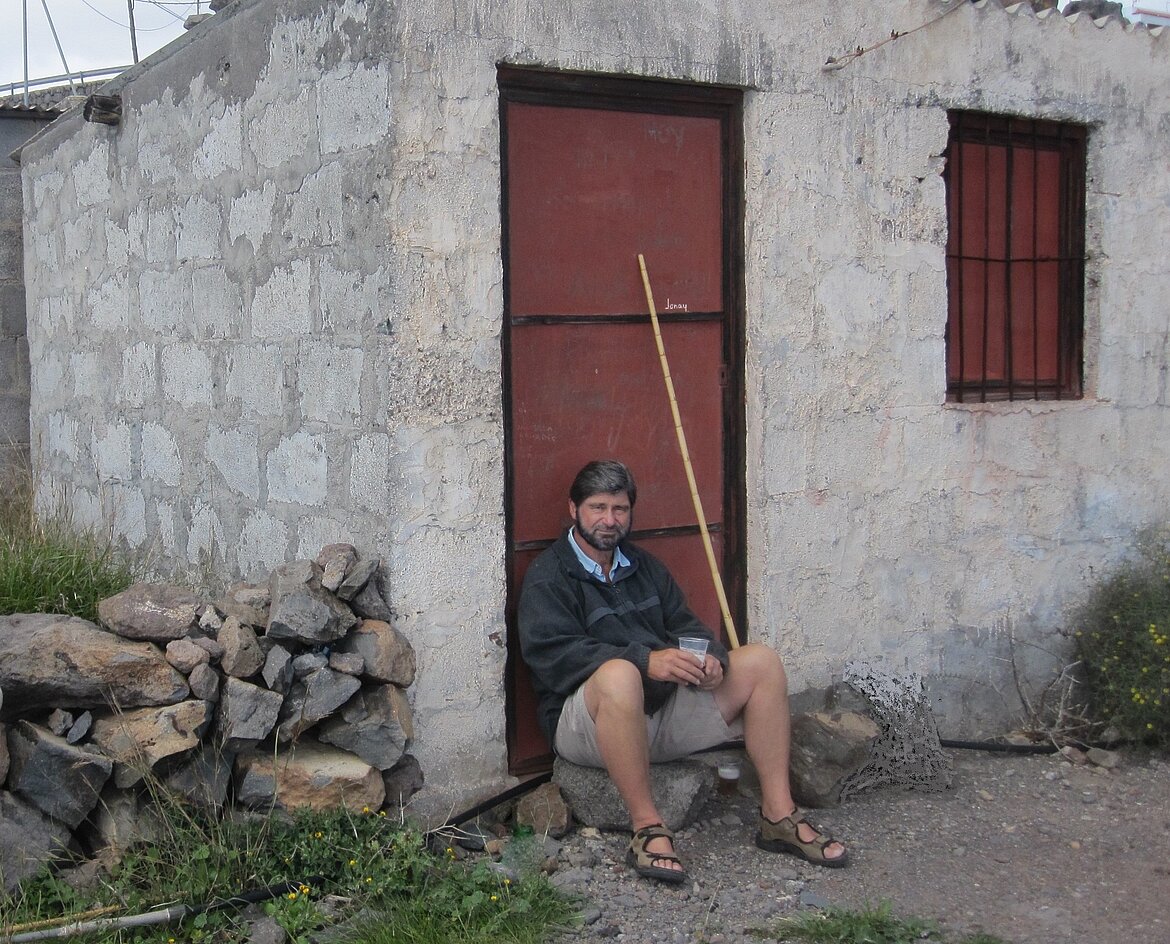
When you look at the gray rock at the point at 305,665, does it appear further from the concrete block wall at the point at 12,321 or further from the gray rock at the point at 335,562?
the concrete block wall at the point at 12,321

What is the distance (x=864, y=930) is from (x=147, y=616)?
226 centimetres

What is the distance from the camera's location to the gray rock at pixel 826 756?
4.64 metres

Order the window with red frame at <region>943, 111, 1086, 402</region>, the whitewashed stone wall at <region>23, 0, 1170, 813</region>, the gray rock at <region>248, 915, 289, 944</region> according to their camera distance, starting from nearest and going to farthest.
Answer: the gray rock at <region>248, 915, 289, 944</region> < the whitewashed stone wall at <region>23, 0, 1170, 813</region> < the window with red frame at <region>943, 111, 1086, 402</region>

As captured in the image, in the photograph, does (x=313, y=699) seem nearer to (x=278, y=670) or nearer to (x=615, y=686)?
(x=278, y=670)

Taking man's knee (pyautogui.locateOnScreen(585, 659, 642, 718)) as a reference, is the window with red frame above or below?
above

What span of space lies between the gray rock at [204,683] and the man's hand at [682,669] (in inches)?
51.0

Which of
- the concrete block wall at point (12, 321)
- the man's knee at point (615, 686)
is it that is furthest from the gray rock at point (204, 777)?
the concrete block wall at point (12, 321)

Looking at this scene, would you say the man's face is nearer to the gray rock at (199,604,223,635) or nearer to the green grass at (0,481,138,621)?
the gray rock at (199,604,223,635)

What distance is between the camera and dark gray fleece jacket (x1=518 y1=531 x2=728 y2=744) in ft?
13.6

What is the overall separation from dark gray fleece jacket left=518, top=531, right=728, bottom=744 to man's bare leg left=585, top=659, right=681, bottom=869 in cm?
Answer: 10

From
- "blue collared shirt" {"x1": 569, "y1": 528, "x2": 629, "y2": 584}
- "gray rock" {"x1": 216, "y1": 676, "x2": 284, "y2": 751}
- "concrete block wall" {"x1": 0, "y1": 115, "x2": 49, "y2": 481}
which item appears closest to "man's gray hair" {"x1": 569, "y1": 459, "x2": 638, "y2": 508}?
"blue collared shirt" {"x1": 569, "y1": 528, "x2": 629, "y2": 584}

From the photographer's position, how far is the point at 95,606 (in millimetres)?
4914

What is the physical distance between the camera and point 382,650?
403 centimetres

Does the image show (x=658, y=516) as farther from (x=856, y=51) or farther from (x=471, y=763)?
(x=856, y=51)
